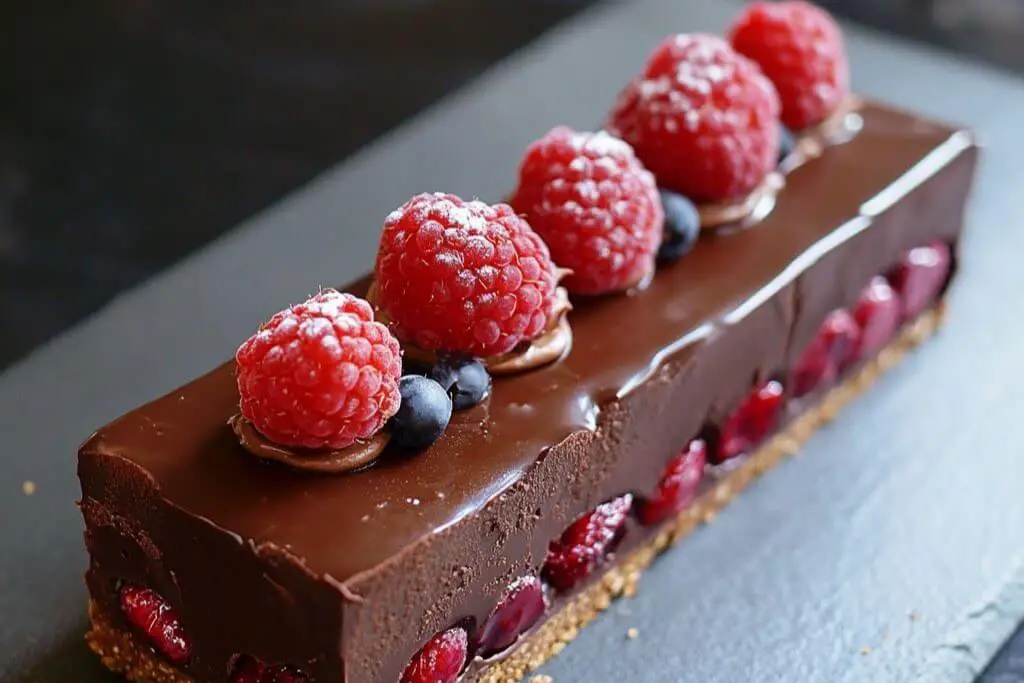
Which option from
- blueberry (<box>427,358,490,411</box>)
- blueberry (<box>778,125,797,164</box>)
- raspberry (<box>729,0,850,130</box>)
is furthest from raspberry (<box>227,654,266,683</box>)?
raspberry (<box>729,0,850,130</box>)

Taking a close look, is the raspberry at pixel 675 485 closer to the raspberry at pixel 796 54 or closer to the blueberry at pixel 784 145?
the blueberry at pixel 784 145

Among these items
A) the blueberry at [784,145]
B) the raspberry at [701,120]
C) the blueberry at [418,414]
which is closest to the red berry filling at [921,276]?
the blueberry at [784,145]

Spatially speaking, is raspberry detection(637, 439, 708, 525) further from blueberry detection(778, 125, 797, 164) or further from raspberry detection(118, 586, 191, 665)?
raspberry detection(118, 586, 191, 665)

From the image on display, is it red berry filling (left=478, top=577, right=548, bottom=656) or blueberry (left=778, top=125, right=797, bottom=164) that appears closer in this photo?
red berry filling (left=478, top=577, right=548, bottom=656)

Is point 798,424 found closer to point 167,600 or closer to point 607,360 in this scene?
point 607,360

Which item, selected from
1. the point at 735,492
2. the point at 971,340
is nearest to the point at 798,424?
the point at 735,492

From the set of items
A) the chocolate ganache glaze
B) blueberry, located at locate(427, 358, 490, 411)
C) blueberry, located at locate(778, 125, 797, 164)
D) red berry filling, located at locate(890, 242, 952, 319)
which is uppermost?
blueberry, located at locate(778, 125, 797, 164)
